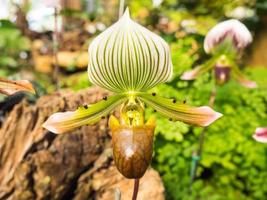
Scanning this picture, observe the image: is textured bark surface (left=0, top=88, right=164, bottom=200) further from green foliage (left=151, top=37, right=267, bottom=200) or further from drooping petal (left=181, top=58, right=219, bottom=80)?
drooping petal (left=181, top=58, right=219, bottom=80)

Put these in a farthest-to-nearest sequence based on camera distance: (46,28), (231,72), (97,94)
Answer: (46,28) → (231,72) → (97,94)

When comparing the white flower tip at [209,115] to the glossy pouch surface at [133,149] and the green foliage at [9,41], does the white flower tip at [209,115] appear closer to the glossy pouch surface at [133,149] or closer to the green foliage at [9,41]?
the glossy pouch surface at [133,149]

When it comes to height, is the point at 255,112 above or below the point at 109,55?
below

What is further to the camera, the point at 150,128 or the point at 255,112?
the point at 255,112

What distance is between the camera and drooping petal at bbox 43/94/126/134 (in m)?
0.91

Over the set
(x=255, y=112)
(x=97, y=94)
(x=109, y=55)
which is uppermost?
(x=109, y=55)

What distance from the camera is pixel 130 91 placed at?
91cm

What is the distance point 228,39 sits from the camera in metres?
1.50

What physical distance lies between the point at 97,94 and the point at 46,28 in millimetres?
2017

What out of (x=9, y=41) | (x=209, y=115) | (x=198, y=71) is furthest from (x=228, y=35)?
(x=9, y=41)

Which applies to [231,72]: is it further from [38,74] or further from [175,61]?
[38,74]

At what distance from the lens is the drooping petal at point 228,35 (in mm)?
1449

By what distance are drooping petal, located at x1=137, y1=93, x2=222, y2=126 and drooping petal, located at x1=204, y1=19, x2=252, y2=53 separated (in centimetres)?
59

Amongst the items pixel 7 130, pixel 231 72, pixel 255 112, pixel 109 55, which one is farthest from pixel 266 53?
pixel 109 55
